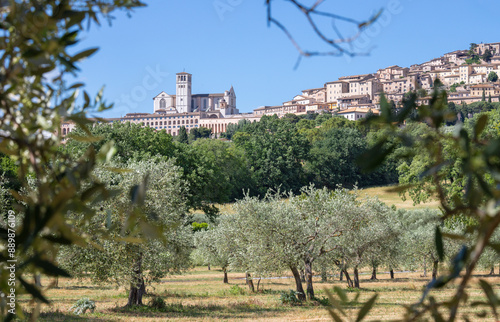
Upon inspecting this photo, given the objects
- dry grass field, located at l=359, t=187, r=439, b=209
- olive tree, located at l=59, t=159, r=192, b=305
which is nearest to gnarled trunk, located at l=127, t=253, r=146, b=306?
olive tree, located at l=59, t=159, r=192, b=305

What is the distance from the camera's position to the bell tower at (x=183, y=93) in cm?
15612

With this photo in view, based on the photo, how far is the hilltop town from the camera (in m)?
126

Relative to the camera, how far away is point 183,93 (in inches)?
6171

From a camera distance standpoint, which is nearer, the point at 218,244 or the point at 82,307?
the point at 82,307

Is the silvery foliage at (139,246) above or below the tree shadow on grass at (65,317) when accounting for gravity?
above

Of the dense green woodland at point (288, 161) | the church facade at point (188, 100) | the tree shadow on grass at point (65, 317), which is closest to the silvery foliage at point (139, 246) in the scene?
→ the tree shadow on grass at point (65, 317)

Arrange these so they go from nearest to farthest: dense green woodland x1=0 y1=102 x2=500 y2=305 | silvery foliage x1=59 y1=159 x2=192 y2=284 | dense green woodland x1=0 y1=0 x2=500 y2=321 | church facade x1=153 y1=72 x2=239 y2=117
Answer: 1. dense green woodland x1=0 y1=0 x2=500 y2=321
2. dense green woodland x1=0 y1=102 x2=500 y2=305
3. silvery foliage x1=59 y1=159 x2=192 y2=284
4. church facade x1=153 y1=72 x2=239 y2=117

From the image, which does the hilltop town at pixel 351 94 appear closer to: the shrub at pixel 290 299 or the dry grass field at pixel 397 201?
the dry grass field at pixel 397 201

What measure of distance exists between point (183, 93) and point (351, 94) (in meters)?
52.2

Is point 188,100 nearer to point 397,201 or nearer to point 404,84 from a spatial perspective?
point 404,84

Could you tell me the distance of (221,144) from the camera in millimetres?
58219

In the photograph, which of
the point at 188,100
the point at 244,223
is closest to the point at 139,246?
the point at 244,223

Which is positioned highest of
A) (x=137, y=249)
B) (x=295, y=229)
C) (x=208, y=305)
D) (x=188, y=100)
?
(x=188, y=100)

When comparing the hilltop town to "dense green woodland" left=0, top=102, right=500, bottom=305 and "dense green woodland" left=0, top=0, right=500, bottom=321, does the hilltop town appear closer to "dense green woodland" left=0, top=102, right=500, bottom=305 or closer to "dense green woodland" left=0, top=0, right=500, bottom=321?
"dense green woodland" left=0, top=0, right=500, bottom=321
